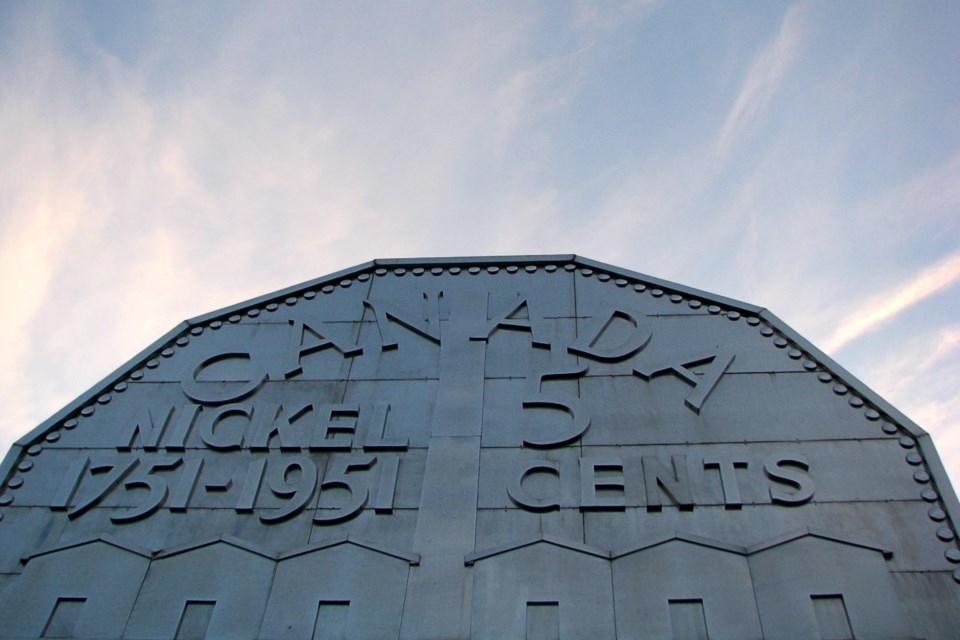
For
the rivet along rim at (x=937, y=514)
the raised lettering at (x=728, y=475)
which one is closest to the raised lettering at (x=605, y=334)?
the raised lettering at (x=728, y=475)

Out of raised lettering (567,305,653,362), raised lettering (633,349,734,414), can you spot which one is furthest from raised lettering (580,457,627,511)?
raised lettering (567,305,653,362)

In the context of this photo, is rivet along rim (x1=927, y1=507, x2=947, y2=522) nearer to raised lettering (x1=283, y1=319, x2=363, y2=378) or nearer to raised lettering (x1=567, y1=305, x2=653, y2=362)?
raised lettering (x1=567, y1=305, x2=653, y2=362)

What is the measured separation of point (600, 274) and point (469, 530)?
273 inches

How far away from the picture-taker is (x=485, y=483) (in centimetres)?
1429

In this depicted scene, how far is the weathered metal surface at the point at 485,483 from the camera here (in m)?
12.4

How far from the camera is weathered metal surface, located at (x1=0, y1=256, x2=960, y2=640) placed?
12.4m

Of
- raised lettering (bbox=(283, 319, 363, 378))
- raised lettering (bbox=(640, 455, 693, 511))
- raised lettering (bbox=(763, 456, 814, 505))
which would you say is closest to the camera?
raised lettering (bbox=(763, 456, 814, 505))

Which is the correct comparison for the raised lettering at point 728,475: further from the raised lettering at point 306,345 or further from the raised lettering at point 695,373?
the raised lettering at point 306,345

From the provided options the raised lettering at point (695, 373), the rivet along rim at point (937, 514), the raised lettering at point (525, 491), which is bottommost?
the rivet along rim at point (937, 514)

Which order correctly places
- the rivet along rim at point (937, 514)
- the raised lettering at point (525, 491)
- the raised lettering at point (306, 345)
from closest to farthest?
the rivet along rim at point (937, 514) < the raised lettering at point (525, 491) < the raised lettering at point (306, 345)

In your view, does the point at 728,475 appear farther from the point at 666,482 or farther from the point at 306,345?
the point at 306,345

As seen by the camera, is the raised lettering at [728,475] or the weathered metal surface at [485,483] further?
the raised lettering at [728,475]

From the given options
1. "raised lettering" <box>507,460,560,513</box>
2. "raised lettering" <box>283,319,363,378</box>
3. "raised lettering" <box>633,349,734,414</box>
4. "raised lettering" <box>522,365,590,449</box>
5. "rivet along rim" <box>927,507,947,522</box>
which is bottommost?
"rivet along rim" <box>927,507,947,522</box>

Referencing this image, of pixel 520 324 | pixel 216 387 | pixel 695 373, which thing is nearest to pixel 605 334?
pixel 520 324
